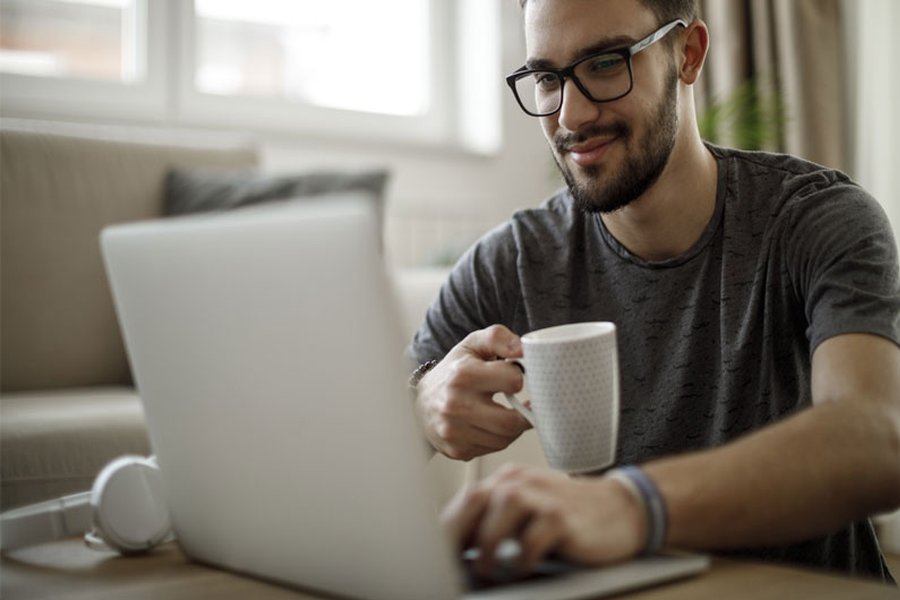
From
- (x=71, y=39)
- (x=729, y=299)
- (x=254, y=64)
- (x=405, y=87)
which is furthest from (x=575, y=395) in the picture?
(x=405, y=87)

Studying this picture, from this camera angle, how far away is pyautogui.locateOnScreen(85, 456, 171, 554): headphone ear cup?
2.80 feet

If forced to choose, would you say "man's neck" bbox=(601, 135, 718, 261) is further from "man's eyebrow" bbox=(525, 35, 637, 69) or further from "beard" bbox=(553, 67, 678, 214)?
"man's eyebrow" bbox=(525, 35, 637, 69)

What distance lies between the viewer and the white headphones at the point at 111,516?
0.85 meters

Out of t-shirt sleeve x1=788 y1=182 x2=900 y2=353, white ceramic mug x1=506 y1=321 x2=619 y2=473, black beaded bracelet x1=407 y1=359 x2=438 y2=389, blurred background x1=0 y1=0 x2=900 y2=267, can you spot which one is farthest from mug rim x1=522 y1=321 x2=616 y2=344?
blurred background x1=0 y1=0 x2=900 y2=267

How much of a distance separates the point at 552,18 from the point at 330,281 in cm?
75

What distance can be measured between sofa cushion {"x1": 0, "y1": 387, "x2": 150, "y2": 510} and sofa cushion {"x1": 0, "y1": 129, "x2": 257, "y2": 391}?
0.34 meters

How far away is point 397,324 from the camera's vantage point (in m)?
0.55

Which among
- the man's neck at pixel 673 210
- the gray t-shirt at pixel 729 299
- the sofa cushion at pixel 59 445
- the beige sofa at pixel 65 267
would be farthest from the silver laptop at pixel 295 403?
the beige sofa at pixel 65 267

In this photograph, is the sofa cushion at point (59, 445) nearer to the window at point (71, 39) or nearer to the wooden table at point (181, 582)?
the wooden table at point (181, 582)

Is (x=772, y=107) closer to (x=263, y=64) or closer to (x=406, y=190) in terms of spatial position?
(x=406, y=190)

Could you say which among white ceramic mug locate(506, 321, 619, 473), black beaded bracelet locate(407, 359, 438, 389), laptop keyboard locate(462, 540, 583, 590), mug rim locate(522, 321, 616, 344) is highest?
mug rim locate(522, 321, 616, 344)

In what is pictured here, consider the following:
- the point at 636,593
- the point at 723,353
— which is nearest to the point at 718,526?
the point at 636,593

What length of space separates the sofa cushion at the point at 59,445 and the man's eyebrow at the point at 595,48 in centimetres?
100

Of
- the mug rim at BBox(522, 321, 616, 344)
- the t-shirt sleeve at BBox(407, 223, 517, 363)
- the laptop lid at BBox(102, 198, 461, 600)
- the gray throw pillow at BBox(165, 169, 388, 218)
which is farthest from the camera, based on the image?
the gray throw pillow at BBox(165, 169, 388, 218)
